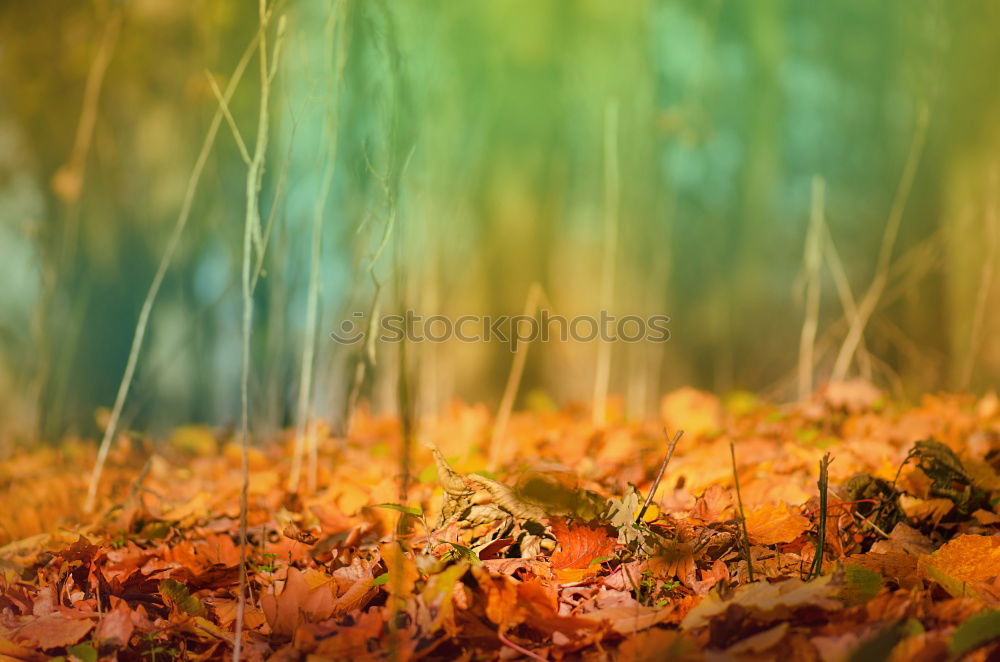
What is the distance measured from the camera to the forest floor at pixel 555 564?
771 mm

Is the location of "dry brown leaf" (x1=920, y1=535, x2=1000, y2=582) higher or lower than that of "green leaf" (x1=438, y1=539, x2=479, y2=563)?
higher

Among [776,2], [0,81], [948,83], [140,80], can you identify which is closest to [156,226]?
[140,80]

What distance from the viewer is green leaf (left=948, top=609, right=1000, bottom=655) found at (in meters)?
0.66

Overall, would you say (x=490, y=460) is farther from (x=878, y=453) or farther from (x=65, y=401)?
(x=65, y=401)

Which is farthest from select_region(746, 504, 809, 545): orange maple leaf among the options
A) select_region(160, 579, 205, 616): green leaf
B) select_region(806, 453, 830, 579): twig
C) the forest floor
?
select_region(160, 579, 205, 616): green leaf

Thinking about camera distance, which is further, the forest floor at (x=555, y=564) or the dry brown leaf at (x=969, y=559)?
the dry brown leaf at (x=969, y=559)

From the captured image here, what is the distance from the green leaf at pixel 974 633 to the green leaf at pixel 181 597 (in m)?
0.93

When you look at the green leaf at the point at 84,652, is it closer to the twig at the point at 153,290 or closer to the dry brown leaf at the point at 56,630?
the dry brown leaf at the point at 56,630

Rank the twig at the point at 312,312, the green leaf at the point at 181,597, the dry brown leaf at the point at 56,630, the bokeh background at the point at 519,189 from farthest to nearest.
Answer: the bokeh background at the point at 519,189
the twig at the point at 312,312
the green leaf at the point at 181,597
the dry brown leaf at the point at 56,630

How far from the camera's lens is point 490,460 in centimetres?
175

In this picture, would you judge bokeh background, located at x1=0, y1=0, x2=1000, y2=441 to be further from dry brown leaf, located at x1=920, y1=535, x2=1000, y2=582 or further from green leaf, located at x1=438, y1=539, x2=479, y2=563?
dry brown leaf, located at x1=920, y1=535, x2=1000, y2=582

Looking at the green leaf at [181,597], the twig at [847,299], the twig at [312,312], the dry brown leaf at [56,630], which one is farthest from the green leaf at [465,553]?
the twig at [847,299]

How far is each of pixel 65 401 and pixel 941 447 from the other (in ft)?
12.5

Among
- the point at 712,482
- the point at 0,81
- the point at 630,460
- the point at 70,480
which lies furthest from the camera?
the point at 0,81
